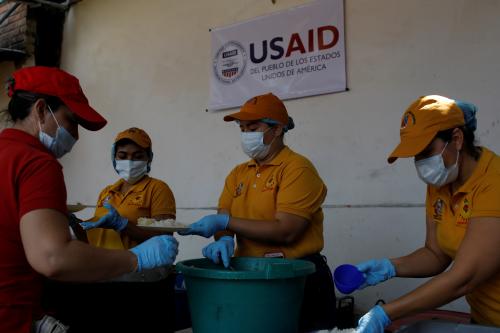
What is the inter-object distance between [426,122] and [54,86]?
1112mm

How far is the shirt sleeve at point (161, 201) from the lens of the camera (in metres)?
2.49

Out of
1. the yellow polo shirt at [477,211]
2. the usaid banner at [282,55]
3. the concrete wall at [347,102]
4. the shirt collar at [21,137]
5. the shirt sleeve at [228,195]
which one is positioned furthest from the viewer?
the usaid banner at [282,55]

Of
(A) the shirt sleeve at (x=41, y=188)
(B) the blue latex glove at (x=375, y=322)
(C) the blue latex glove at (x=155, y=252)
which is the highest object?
(A) the shirt sleeve at (x=41, y=188)

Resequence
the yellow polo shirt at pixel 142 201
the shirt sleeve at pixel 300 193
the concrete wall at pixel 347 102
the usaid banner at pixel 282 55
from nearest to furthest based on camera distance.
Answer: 1. the shirt sleeve at pixel 300 193
2. the yellow polo shirt at pixel 142 201
3. the concrete wall at pixel 347 102
4. the usaid banner at pixel 282 55

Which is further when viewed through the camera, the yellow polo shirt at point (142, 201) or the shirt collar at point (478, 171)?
the yellow polo shirt at point (142, 201)

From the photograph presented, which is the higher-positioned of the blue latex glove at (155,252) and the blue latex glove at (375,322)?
the blue latex glove at (155,252)

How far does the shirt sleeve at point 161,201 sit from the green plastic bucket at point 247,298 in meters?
0.95

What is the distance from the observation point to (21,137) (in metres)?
1.39

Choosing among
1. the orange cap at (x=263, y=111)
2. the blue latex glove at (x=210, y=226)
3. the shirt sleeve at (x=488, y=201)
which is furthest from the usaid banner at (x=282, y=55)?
the shirt sleeve at (x=488, y=201)

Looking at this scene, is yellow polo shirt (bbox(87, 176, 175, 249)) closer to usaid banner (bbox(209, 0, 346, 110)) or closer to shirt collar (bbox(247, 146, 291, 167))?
shirt collar (bbox(247, 146, 291, 167))

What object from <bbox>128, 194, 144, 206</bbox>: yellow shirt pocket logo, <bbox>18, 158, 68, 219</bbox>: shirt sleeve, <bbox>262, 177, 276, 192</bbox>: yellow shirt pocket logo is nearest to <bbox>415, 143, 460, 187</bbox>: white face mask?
<bbox>262, 177, 276, 192</bbox>: yellow shirt pocket logo

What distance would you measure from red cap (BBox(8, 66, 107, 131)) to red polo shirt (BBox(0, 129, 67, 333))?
144 mm

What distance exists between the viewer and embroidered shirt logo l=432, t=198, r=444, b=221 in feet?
5.60

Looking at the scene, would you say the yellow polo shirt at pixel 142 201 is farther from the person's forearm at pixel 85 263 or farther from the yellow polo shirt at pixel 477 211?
the yellow polo shirt at pixel 477 211
